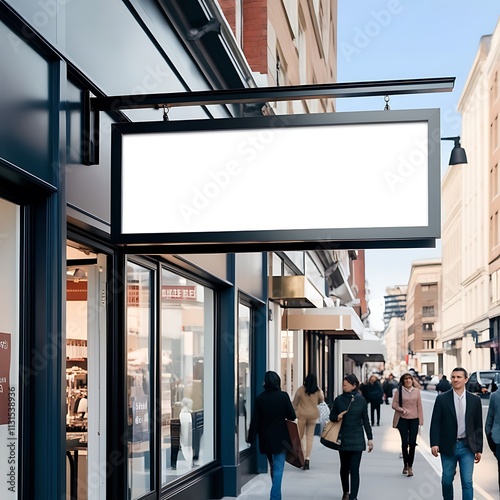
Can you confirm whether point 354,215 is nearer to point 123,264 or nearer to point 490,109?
point 123,264

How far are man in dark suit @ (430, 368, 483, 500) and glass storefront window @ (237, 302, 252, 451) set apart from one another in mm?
4430

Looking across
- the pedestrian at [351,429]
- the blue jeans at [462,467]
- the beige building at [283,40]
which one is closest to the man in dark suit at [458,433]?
the blue jeans at [462,467]

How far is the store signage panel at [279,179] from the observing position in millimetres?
6398

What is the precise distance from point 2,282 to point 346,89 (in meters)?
2.91

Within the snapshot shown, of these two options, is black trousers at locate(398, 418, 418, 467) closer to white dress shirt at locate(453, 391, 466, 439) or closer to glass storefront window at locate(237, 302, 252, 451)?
glass storefront window at locate(237, 302, 252, 451)

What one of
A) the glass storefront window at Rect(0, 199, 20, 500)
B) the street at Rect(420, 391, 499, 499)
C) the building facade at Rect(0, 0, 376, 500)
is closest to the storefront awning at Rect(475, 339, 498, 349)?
the street at Rect(420, 391, 499, 499)

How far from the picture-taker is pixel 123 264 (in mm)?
8336

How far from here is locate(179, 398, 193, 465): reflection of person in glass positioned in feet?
37.6

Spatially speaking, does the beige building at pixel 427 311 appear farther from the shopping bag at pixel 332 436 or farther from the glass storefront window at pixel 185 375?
the shopping bag at pixel 332 436

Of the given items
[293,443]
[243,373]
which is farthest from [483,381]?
[293,443]

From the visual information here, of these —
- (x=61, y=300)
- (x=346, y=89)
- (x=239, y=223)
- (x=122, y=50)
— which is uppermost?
(x=122, y=50)

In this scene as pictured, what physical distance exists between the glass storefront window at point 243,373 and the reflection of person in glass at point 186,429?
2.23 meters

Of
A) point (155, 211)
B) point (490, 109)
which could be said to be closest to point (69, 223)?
point (155, 211)

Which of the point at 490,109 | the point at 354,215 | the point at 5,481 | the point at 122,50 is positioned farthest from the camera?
the point at 490,109
